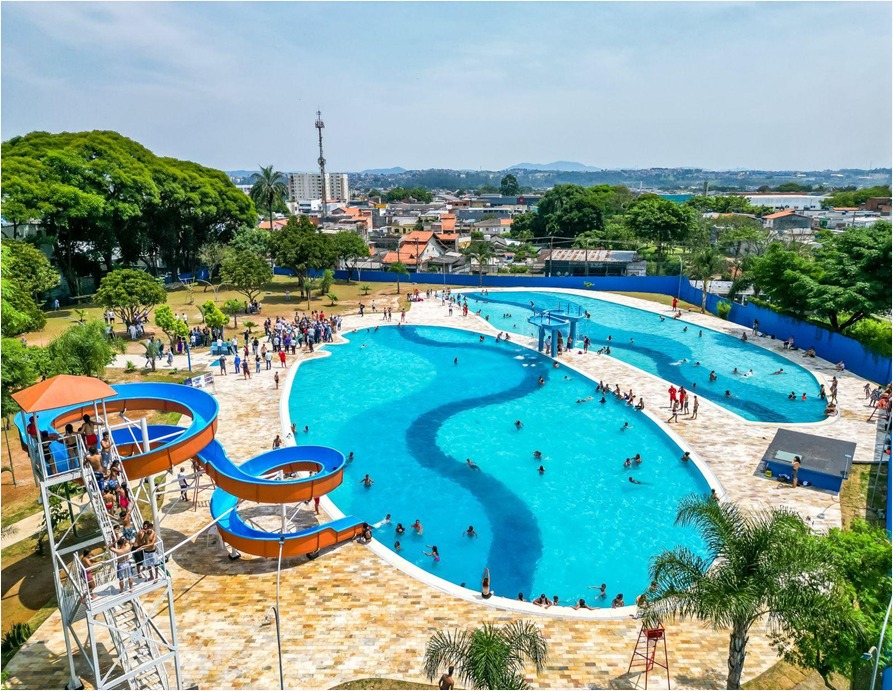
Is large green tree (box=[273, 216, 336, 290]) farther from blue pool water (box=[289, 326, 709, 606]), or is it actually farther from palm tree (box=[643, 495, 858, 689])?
palm tree (box=[643, 495, 858, 689])

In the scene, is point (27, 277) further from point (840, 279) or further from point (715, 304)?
point (840, 279)

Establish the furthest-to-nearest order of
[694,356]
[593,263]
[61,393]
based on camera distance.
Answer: [593,263] → [694,356] → [61,393]

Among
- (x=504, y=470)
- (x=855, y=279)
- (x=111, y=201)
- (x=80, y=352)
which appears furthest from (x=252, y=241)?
(x=855, y=279)

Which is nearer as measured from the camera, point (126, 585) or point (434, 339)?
point (126, 585)

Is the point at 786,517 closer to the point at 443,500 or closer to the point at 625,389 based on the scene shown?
the point at 443,500

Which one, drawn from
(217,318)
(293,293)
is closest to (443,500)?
(217,318)

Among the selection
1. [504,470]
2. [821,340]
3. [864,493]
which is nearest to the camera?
[864,493]

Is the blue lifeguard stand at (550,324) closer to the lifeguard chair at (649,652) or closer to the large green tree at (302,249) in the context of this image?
the large green tree at (302,249)
